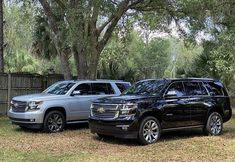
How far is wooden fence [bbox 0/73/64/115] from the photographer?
19.6 m

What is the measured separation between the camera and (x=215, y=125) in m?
14.0

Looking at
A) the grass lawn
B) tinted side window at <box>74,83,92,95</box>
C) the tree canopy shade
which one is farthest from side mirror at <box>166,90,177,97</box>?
the tree canopy shade

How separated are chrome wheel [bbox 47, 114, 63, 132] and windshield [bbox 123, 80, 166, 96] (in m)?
2.64

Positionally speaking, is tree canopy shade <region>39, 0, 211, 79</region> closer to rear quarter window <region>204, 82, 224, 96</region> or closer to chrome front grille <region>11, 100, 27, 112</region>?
chrome front grille <region>11, 100, 27, 112</region>

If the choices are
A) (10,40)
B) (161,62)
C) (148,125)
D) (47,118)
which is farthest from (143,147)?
(161,62)

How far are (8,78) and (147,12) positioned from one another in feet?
25.0

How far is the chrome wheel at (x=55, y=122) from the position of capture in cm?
1430

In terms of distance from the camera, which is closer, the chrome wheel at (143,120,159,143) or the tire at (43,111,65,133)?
the chrome wheel at (143,120,159,143)

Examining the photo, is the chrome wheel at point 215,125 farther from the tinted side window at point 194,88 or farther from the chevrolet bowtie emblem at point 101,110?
the chevrolet bowtie emblem at point 101,110

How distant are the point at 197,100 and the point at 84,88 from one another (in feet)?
14.0

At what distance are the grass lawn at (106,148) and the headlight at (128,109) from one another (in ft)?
2.88

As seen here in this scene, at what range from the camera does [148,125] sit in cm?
1197

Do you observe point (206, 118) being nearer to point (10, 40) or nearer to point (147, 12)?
point (147, 12)

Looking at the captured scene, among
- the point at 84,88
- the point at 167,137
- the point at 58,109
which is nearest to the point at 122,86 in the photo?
the point at 84,88
